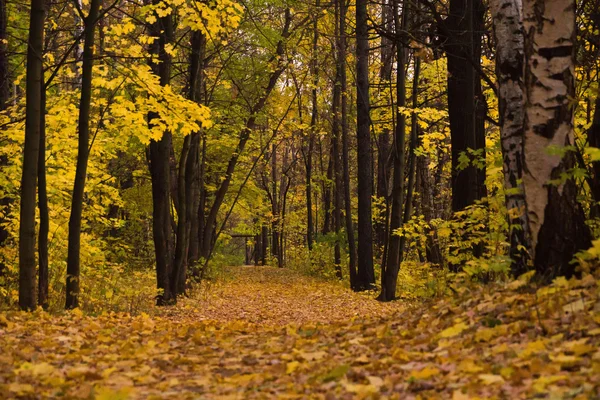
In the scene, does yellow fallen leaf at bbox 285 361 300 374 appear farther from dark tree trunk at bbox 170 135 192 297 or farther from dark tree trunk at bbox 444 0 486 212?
dark tree trunk at bbox 170 135 192 297

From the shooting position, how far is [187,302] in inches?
531

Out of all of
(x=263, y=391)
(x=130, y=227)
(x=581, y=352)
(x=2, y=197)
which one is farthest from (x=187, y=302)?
(x=130, y=227)

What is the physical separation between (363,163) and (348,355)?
494 inches

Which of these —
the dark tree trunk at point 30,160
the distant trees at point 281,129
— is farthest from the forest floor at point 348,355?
the dark tree trunk at point 30,160

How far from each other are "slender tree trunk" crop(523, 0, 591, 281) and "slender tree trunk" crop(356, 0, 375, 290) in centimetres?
1059

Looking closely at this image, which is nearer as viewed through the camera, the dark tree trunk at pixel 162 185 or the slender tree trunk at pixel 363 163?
the dark tree trunk at pixel 162 185

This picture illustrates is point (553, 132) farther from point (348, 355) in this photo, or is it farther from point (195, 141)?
point (195, 141)

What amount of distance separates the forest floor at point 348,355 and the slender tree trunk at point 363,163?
10320 mm

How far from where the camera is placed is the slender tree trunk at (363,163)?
54.0 feet

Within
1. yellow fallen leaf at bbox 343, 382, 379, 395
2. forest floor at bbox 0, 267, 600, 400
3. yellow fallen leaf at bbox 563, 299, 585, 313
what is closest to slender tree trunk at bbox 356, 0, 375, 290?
forest floor at bbox 0, 267, 600, 400

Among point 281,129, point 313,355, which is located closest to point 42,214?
point 313,355

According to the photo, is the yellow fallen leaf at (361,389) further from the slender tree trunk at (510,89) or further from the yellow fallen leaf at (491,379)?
the slender tree trunk at (510,89)

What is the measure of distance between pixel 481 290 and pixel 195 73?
9382 millimetres

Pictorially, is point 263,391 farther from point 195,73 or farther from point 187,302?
point 195,73
